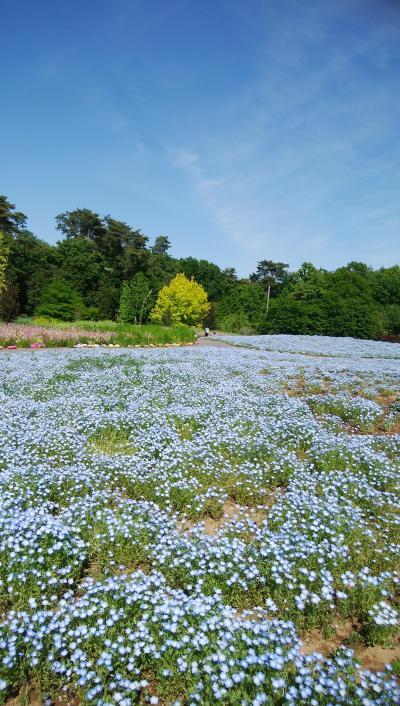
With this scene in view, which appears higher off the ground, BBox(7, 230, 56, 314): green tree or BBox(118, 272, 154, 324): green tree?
BBox(7, 230, 56, 314): green tree

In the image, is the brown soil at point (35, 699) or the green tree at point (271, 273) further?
the green tree at point (271, 273)

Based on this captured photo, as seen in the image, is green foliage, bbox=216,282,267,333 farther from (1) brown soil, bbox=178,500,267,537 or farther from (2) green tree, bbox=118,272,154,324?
(1) brown soil, bbox=178,500,267,537

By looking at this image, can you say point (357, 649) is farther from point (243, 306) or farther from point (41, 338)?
point (243, 306)

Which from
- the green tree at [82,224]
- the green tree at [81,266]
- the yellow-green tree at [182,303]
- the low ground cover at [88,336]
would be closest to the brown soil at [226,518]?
the low ground cover at [88,336]

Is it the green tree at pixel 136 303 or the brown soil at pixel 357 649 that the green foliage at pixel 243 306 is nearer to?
the green tree at pixel 136 303

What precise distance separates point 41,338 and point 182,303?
70.8 ft

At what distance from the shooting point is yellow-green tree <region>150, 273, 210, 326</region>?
41.6m

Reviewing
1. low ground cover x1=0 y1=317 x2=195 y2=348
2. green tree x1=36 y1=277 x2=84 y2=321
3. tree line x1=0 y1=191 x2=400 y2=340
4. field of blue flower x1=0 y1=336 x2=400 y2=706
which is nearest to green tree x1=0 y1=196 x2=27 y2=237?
tree line x1=0 y1=191 x2=400 y2=340

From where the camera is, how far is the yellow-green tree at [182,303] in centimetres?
4159

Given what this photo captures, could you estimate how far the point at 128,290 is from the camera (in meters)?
49.5

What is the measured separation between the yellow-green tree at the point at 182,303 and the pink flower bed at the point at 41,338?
17.4 metres

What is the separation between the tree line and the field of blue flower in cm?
3569

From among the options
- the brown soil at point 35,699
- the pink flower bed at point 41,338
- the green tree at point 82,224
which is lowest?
the brown soil at point 35,699

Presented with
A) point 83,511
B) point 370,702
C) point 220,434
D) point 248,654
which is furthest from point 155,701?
point 220,434
